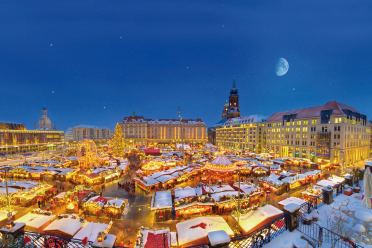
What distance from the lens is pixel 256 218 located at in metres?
12.9

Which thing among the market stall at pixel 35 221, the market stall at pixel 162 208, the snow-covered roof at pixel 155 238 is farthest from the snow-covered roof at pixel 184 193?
the market stall at pixel 35 221

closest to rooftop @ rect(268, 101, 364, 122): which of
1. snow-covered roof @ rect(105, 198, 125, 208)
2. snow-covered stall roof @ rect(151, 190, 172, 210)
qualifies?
snow-covered stall roof @ rect(151, 190, 172, 210)

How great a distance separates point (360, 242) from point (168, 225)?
40.0ft

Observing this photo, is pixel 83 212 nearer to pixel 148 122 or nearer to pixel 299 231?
pixel 299 231

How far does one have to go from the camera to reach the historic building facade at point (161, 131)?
325 ft

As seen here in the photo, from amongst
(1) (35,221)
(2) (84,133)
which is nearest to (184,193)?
(1) (35,221)

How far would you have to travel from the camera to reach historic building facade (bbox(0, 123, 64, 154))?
5859cm

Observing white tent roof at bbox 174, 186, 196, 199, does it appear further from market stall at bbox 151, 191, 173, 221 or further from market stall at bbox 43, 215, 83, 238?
market stall at bbox 43, 215, 83, 238

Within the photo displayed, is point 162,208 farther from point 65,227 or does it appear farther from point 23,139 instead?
point 23,139

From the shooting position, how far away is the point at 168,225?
15.6m

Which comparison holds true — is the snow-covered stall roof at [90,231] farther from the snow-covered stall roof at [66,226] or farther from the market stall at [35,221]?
the market stall at [35,221]

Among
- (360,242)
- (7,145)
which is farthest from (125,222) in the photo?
(7,145)

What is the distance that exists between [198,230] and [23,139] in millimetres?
78212

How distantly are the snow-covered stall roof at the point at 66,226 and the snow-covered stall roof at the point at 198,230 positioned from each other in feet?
22.1
